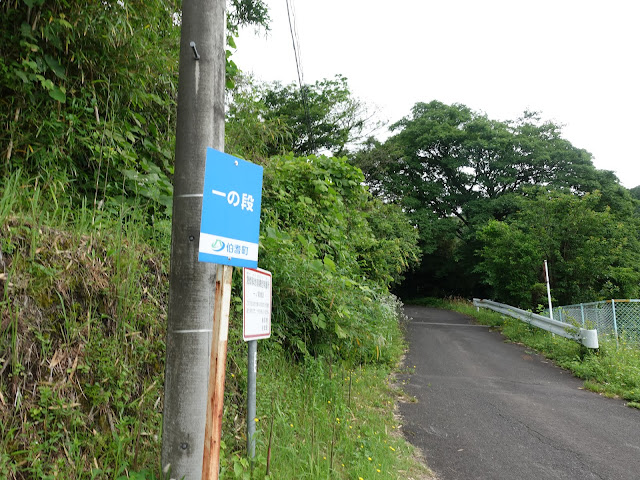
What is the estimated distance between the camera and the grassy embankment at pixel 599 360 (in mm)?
7014

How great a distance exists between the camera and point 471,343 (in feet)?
38.9

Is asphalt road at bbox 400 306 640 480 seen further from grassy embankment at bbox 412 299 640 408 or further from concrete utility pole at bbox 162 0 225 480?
concrete utility pole at bbox 162 0 225 480

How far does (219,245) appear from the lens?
6.86 feet

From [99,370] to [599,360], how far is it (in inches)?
357

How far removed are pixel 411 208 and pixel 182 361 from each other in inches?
1113

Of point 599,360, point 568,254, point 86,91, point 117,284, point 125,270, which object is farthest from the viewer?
point 568,254

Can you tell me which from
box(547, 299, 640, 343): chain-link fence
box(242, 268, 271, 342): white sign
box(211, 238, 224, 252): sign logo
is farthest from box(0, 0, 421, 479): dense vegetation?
box(547, 299, 640, 343): chain-link fence

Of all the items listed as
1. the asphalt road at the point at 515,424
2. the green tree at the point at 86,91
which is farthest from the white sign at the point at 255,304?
the asphalt road at the point at 515,424

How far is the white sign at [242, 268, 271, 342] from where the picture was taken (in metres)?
2.62

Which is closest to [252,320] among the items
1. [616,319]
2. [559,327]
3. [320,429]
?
[320,429]

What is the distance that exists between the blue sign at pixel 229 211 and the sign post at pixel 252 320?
312mm

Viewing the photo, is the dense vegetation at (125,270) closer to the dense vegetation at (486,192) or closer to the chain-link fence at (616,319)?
the chain-link fence at (616,319)

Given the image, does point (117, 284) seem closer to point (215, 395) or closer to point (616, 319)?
point (215, 395)

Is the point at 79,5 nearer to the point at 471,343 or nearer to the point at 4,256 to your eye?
the point at 4,256
